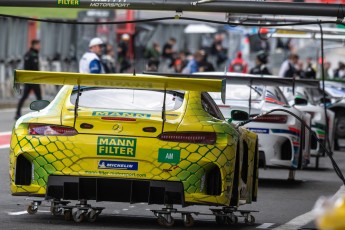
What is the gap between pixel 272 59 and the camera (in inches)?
1975

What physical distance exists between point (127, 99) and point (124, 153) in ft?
3.28

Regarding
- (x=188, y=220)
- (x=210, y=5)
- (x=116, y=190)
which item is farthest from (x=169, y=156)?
(x=210, y=5)

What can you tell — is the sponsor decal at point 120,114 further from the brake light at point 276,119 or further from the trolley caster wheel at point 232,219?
the brake light at point 276,119

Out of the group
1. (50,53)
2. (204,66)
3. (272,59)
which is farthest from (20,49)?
(272,59)

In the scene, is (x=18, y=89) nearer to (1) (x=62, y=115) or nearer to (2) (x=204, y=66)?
(1) (x=62, y=115)

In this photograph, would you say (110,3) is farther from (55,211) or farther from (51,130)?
(55,211)

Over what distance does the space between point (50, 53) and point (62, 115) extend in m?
30.8

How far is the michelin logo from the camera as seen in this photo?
10.7 meters

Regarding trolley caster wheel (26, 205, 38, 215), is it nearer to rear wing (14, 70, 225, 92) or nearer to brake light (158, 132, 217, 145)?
rear wing (14, 70, 225, 92)

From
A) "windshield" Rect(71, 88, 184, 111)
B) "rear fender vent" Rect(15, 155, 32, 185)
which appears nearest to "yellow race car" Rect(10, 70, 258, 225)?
"rear fender vent" Rect(15, 155, 32, 185)

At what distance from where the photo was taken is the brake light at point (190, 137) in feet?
35.1

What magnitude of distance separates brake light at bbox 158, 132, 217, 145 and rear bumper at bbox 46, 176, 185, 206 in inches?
13.9

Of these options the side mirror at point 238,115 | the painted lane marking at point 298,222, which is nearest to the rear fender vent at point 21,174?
the painted lane marking at point 298,222

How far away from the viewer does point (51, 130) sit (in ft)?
35.6
